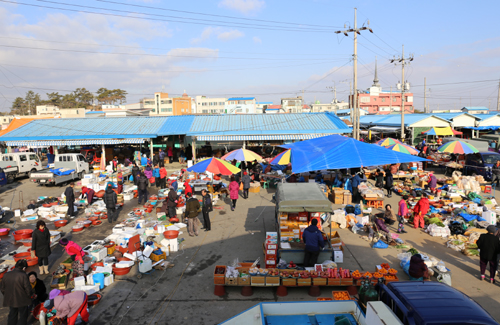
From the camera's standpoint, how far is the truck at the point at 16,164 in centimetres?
2184

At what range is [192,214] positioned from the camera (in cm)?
1140

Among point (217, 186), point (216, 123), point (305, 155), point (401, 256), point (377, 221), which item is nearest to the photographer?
point (401, 256)

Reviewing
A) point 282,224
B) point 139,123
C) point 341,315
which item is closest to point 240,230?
point 282,224

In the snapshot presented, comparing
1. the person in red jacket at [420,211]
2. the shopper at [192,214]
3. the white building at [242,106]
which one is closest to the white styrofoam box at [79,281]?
the shopper at [192,214]

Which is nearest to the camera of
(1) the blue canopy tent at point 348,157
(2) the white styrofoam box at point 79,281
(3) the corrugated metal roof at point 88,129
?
(2) the white styrofoam box at point 79,281

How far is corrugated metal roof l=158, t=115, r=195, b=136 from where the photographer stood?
2653 cm

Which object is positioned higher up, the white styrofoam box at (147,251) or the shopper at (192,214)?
the shopper at (192,214)

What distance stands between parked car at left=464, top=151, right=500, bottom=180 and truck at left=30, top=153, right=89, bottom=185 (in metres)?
25.8

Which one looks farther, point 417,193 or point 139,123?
point 139,123

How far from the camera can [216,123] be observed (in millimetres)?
28406

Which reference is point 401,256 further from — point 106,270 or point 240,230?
point 106,270

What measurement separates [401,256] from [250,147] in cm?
2206

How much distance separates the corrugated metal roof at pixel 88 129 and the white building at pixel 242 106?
3954 centimetres

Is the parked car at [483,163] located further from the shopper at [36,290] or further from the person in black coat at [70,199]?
the person in black coat at [70,199]
